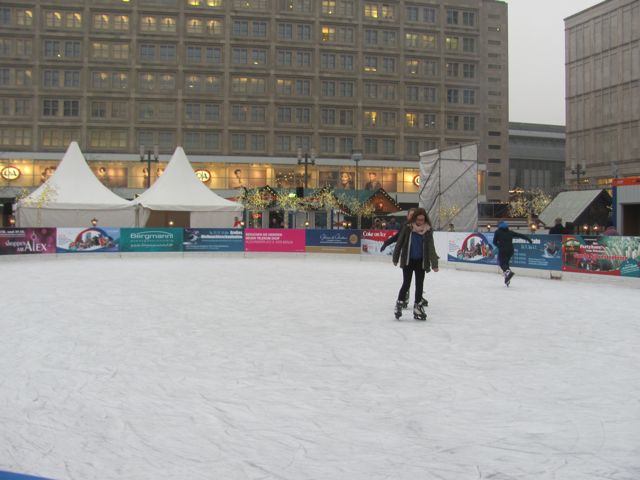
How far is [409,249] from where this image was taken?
34.1 ft

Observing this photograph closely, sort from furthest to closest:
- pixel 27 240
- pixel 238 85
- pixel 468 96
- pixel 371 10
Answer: pixel 468 96 → pixel 371 10 → pixel 238 85 → pixel 27 240

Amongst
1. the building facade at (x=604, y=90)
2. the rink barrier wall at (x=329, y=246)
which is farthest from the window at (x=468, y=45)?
the rink barrier wall at (x=329, y=246)

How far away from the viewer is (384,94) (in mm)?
69562

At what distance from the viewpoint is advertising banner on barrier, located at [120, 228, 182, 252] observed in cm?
2852

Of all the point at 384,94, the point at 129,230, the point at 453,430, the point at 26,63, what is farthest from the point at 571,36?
the point at 453,430

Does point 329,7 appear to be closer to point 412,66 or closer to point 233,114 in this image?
point 412,66

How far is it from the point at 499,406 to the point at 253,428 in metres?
2.17

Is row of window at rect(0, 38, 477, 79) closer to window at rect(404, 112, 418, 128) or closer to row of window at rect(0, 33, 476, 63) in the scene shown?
row of window at rect(0, 33, 476, 63)

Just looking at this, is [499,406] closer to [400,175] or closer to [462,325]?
[462,325]

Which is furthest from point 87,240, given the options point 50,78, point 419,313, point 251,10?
point 251,10

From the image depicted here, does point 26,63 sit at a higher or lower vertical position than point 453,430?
higher

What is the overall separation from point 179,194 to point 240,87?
35.4 meters

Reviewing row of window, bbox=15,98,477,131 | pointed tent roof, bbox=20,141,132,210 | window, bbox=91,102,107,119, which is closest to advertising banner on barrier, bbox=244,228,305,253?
pointed tent roof, bbox=20,141,132,210

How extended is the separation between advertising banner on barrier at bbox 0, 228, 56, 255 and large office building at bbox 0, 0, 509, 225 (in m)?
36.4
